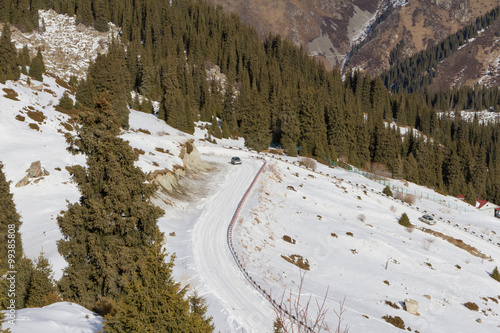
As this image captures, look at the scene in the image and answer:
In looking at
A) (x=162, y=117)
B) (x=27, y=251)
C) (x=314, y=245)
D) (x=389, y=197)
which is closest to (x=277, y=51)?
(x=162, y=117)

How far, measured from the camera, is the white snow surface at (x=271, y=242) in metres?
22.5

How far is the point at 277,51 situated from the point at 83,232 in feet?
496

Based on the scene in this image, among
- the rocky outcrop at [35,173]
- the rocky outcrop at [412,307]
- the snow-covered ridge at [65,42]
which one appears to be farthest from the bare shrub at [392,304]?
the snow-covered ridge at [65,42]

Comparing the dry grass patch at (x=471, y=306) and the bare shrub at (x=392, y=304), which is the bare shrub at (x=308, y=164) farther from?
the bare shrub at (x=392, y=304)

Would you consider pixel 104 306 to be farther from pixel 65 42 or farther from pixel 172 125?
pixel 65 42

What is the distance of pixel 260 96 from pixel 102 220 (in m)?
92.7

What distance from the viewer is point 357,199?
5622 cm

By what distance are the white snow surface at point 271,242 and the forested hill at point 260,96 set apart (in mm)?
24332

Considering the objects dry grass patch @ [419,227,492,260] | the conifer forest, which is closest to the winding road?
the conifer forest

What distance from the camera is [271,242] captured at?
34.7m

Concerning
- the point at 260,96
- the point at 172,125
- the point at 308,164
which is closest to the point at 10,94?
the point at 172,125

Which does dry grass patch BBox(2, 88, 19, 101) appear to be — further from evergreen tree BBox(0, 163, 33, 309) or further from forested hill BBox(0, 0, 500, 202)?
evergreen tree BBox(0, 163, 33, 309)

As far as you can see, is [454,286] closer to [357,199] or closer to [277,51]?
[357,199]

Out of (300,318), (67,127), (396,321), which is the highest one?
(300,318)
